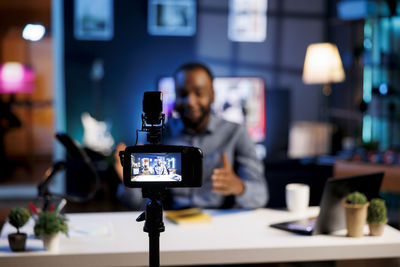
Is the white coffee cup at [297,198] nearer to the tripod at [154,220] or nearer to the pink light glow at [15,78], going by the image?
the tripod at [154,220]

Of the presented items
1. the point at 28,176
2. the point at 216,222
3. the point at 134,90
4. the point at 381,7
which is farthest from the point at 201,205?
the point at 28,176

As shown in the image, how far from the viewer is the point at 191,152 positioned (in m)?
1.11

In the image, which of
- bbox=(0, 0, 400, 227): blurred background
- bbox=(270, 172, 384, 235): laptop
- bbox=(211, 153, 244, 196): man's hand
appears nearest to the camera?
bbox=(270, 172, 384, 235): laptop

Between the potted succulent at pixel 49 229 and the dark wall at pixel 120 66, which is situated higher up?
the dark wall at pixel 120 66

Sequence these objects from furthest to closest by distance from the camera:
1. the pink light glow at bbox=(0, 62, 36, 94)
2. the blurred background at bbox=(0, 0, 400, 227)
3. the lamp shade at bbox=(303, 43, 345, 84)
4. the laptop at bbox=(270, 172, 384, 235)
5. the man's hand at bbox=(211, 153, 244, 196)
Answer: the pink light glow at bbox=(0, 62, 36, 94), the blurred background at bbox=(0, 0, 400, 227), the lamp shade at bbox=(303, 43, 345, 84), the man's hand at bbox=(211, 153, 244, 196), the laptop at bbox=(270, 172, 384, 235)

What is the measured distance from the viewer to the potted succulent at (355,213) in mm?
1601

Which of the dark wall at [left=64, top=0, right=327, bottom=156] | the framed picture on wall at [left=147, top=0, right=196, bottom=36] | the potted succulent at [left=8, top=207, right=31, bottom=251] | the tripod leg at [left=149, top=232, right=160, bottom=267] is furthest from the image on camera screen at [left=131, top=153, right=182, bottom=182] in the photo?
the framed picture on wall at [left=147, top=0, right=196, bottom=36]

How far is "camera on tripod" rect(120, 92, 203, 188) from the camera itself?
106 cm

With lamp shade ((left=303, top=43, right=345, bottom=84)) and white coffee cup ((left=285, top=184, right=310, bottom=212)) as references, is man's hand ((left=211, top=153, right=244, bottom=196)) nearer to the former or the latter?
white coffee cup ((left=285, top=184, right=310, bottom=212))

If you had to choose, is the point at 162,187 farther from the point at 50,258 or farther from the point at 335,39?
the point at 335,39

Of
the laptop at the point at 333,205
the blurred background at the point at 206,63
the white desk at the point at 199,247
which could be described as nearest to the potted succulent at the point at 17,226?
the white desk at the point at 199,247

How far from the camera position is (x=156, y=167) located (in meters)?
1.08

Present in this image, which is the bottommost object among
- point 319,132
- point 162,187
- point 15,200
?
point 15,200

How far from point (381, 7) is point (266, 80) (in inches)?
68.4
